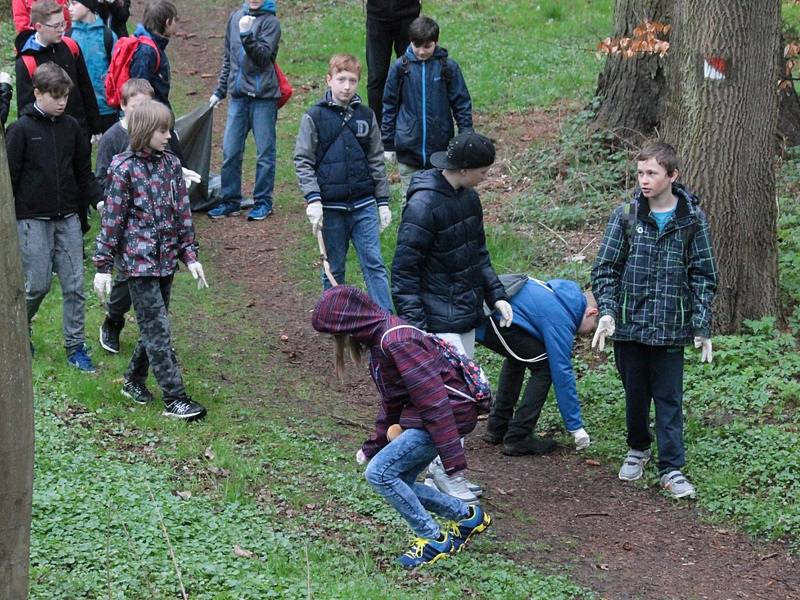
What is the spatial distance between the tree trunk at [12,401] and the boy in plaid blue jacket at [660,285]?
3416 mm

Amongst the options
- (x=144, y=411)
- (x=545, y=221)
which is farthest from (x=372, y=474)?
(x=545, y=221)

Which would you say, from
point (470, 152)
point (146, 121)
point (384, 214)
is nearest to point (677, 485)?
point (470, 152)

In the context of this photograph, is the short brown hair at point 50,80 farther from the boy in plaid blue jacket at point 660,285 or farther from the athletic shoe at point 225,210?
the athletic shoe at point 225,210

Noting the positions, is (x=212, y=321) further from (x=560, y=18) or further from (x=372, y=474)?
(x=560, y=18)

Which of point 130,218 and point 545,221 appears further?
point 545,221

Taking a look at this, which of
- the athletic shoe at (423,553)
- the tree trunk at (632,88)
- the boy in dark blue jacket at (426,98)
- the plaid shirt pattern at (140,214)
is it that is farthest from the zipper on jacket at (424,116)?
the athletic shoe at (423,553)

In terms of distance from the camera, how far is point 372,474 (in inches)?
204

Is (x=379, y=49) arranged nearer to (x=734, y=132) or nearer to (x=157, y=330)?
(x=734, y=132)

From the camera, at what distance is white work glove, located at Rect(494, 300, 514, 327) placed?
6.27 metres

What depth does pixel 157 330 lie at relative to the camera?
6.87m

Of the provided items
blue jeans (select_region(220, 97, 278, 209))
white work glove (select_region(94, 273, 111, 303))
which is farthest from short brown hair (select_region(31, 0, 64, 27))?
white work glove (select_region(94, 273, 111, 303))

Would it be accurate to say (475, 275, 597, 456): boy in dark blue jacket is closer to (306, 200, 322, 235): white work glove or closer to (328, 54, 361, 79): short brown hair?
(306, 200, 322, 235): white work glove

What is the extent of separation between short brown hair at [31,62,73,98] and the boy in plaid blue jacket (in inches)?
144

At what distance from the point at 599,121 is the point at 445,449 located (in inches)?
282
